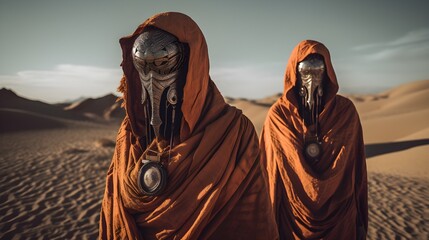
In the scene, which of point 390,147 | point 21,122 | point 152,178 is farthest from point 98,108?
point 152,178

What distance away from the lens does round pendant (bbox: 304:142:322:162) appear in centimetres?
319

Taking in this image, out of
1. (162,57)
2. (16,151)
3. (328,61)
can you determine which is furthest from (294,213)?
(16,151)

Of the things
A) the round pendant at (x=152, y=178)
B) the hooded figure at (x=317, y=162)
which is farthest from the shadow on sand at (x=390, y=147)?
the round pendant at (x=152, y=178)

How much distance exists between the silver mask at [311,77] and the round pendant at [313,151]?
16.7 inches

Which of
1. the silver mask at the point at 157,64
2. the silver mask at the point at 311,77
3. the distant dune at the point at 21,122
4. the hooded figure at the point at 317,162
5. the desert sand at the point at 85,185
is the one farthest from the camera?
the distant dune at the point at 21,122

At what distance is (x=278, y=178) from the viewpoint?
3.35 metres

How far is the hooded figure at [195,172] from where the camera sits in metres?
1.54

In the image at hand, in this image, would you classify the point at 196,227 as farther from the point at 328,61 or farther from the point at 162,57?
the point at 328,61

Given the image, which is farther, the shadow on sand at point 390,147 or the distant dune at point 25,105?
the distant dune at point 25,105

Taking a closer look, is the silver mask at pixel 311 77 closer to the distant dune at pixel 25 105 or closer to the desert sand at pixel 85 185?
the desert sand at pixel 85 185

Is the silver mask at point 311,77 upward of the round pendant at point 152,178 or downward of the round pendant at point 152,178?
upward

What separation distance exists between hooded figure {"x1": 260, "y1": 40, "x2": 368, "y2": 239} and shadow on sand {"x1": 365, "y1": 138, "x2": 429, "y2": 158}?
10.3 meters

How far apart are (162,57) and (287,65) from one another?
255 centimetres

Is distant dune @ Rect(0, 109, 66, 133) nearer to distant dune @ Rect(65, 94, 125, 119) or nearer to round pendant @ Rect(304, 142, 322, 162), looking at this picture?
distant dune @ Rect(65, 94, 125, 119)
